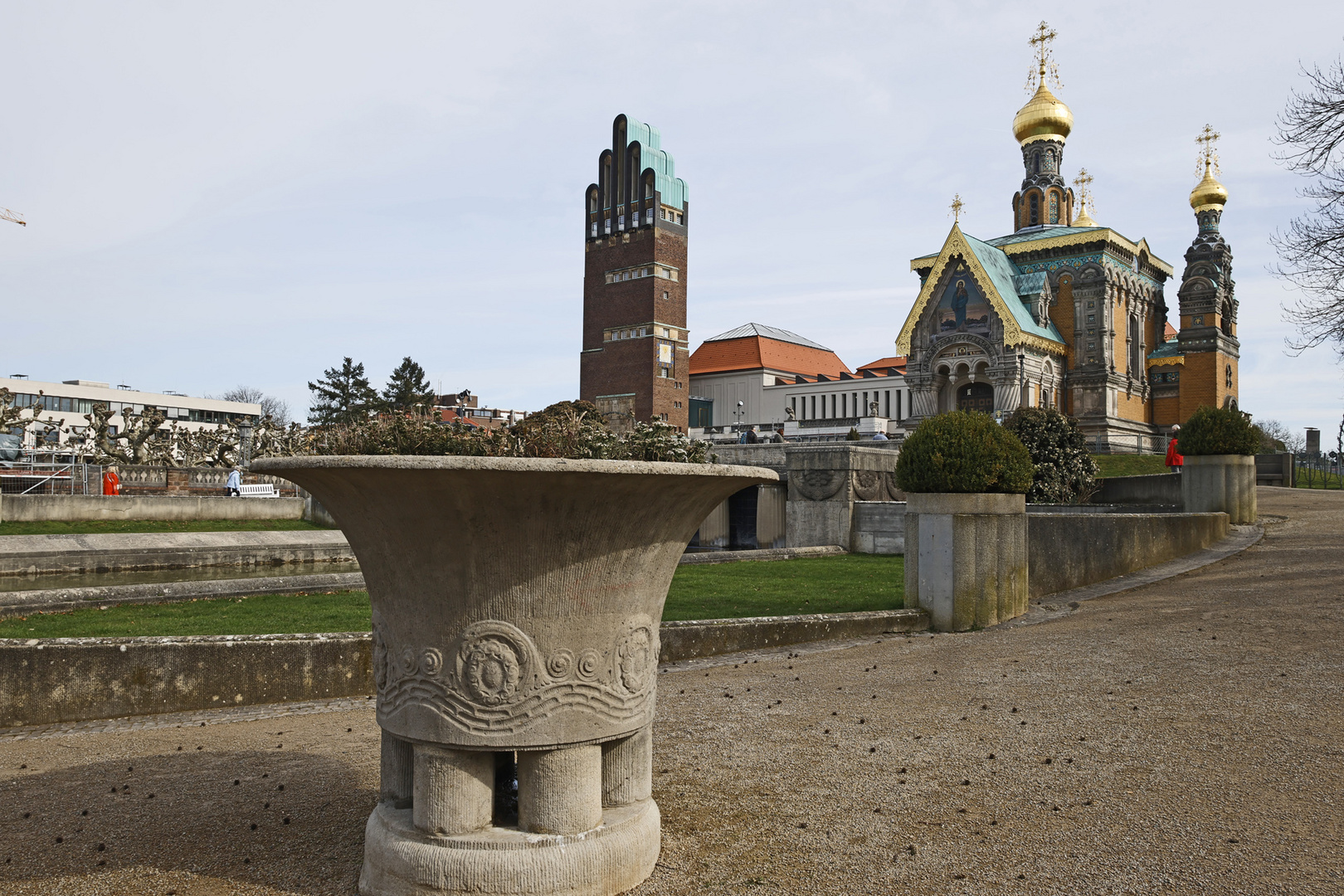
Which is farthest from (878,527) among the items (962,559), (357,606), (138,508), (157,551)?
(138,508)

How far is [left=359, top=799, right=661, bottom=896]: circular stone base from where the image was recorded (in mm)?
3064

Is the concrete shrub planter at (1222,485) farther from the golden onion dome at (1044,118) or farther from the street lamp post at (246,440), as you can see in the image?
the golden onion dome at (1044,118)

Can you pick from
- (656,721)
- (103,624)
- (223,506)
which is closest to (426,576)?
(656,721)

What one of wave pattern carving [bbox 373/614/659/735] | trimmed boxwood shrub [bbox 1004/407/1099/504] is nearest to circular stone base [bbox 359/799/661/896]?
wave pattern carving [bbox 373/614/659/735]

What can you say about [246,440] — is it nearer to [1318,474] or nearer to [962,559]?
[962,559]

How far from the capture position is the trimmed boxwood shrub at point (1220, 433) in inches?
627

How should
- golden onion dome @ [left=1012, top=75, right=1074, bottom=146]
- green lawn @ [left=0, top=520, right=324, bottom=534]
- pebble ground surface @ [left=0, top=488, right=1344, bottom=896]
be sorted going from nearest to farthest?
pebble ground surface @ [left=0, top=488, right=1344, bottom=896], green lawn @ [left=0, top=520, right=324, bottom=534], golden onion dome @ [left=1012, top=75, right=1074, bottom=146]

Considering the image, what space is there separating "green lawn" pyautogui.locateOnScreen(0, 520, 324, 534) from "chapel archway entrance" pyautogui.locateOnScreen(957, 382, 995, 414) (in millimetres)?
34355

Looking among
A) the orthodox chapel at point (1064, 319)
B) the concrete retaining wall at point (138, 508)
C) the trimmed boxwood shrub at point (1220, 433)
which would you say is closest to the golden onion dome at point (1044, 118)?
the orthodox chapel at point (1064, 319)

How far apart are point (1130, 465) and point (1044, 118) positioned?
2535 cm

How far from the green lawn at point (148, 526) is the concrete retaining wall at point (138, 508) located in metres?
0.19

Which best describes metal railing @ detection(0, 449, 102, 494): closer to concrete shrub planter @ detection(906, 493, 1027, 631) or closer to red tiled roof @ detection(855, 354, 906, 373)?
concrete shrub planter @ detection(906, 493, 1027, 631)

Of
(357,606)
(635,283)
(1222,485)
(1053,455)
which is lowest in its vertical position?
(357,606)

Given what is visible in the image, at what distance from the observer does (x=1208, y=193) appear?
50.3m
